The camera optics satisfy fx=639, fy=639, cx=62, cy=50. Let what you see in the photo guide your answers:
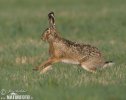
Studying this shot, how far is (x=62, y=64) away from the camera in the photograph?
50.4ft

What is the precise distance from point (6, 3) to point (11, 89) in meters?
28.9

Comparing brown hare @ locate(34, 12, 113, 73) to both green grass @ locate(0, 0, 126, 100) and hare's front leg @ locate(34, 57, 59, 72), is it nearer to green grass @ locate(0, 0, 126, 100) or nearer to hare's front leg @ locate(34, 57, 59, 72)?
hare's front leg @ locate(34, 57, 59, 72)

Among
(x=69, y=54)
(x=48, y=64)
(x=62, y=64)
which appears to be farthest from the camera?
(x=62, y=64)

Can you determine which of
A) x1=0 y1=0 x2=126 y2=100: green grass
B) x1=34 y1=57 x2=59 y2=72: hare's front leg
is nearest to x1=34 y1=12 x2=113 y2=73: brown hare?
x1=34 y1=57 x2=59 y2=72: hare's front leg

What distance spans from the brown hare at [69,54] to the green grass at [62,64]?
0.22 metres

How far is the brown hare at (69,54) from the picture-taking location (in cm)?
1308

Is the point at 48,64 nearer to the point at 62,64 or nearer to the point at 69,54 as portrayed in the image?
the point at 69,54

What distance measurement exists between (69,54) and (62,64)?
2161 millimetres

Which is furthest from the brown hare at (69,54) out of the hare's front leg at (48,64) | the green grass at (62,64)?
the green grass at (62,64)

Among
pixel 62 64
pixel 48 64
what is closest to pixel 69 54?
pixel 48 64

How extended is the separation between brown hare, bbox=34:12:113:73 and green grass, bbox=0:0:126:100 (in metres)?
0.22

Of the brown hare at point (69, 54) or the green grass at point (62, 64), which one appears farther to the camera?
the brown hare at point (69, 54)

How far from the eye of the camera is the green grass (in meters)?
10.1

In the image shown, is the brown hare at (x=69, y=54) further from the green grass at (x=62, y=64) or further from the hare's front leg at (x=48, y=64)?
the green grass at (x=62, y=64)
